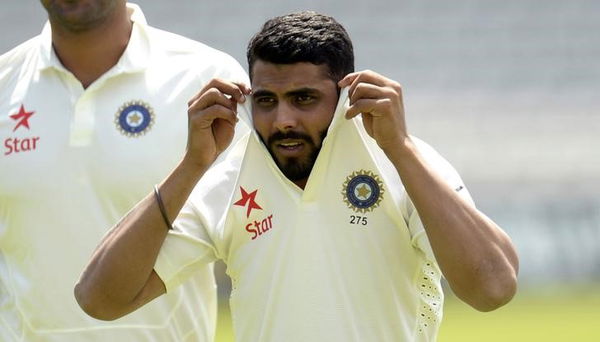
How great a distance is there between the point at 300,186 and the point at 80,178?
1007mm

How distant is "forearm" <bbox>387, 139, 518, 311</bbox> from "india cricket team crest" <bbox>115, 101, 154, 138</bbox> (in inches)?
46.9

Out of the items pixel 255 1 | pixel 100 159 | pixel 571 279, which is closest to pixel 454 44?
pixel 255 1

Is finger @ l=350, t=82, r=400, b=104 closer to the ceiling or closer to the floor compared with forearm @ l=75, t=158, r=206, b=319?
closer to the ceiling

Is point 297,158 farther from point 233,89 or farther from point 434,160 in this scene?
point 434,160

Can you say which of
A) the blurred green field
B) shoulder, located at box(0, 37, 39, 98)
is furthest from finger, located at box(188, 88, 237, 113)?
the blurred green field

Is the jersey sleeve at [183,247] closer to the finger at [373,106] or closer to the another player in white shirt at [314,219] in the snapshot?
the another player in white shirt at [314,219]

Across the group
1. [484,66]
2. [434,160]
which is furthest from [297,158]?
[484,66]

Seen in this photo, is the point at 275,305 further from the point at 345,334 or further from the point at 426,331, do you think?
the point at 426,331

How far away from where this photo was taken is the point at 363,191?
11.0 ft

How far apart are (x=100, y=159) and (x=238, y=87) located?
92 cm

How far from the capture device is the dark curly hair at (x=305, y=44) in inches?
131

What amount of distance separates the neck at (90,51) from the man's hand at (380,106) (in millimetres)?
1294

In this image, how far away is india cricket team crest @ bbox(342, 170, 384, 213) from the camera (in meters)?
3.33

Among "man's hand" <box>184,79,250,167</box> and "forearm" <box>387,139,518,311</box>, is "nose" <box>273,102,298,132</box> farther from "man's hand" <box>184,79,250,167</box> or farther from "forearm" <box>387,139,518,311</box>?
"forearm" <box>387,139,518,311</box>
